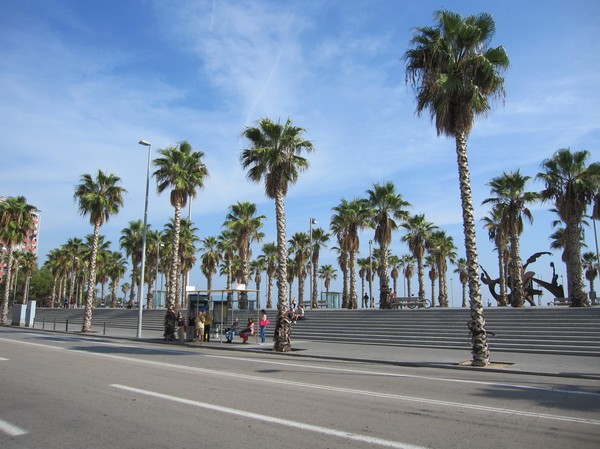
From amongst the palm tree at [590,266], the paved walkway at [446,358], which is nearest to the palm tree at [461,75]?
the paved walkway at [446,358]

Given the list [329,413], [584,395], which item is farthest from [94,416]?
[584,395]

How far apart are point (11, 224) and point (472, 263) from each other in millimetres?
41322

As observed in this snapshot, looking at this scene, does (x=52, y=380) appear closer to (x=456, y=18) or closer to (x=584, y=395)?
(x=584, y=395)

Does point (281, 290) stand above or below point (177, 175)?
below

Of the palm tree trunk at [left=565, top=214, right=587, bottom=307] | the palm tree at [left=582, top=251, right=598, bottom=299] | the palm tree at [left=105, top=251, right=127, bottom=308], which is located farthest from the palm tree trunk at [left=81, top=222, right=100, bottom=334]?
the palm tree at [left=582, top=251, right=598, bottom=299]

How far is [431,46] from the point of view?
17109 millimetres

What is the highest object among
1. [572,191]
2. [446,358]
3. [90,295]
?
[572,191]

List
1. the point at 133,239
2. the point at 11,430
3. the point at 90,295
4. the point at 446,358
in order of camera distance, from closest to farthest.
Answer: the point at 11,430 < the point at 446,358 < the point at 90,295 < the point at 133,239

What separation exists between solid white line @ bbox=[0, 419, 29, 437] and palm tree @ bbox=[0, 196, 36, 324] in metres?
40.8

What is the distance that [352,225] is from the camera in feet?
138

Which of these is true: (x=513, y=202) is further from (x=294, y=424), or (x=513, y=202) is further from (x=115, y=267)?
(x=115, y=267)

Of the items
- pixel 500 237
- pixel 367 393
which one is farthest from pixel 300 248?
pixel 367 393

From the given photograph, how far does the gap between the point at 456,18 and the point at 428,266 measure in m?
65.9

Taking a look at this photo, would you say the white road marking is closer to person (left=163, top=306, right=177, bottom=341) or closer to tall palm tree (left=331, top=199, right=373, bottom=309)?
person (left=163, top=306, right=177, bottom=341)
